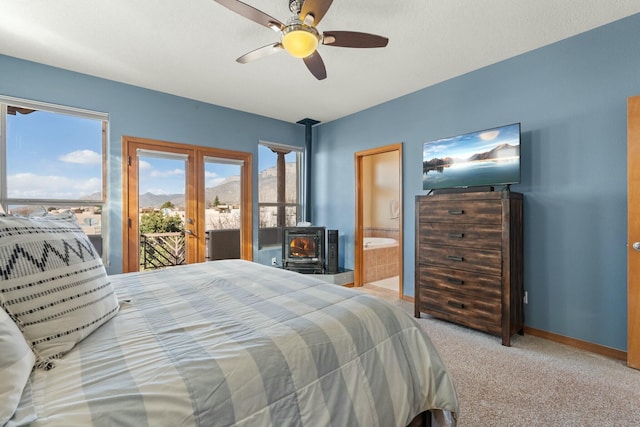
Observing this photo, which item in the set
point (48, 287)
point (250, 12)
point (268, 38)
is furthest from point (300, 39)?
point (48, 287)

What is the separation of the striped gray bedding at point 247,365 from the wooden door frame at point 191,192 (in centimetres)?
227

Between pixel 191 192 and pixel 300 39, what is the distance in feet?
9.00

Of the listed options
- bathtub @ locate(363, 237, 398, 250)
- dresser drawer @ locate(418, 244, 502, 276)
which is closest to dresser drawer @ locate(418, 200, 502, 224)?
dresser drawer @ locate(418, 244, 502, 276)

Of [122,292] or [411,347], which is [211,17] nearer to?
[122,292]

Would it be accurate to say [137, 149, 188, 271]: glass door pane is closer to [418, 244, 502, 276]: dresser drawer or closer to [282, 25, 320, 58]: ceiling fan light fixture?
[282, 25, 320, 58]: ceiling fan light fixture

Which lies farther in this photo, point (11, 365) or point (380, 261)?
point (380, 261)

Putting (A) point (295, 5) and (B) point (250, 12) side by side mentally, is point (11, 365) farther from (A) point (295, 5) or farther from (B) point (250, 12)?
(A) point (295, 5)

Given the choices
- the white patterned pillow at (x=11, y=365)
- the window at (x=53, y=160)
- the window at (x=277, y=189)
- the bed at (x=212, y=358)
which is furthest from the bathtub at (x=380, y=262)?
the white patterned pillow at (x=11, y=365)

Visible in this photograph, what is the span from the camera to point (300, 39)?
1.86m

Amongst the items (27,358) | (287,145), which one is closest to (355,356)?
(27,358)

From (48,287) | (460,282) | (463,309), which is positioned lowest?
(463,309)

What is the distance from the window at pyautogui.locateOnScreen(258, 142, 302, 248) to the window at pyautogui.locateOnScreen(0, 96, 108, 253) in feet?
6.74

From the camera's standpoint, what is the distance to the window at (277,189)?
4613 mm

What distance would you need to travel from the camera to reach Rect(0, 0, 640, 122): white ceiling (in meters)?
2.15
